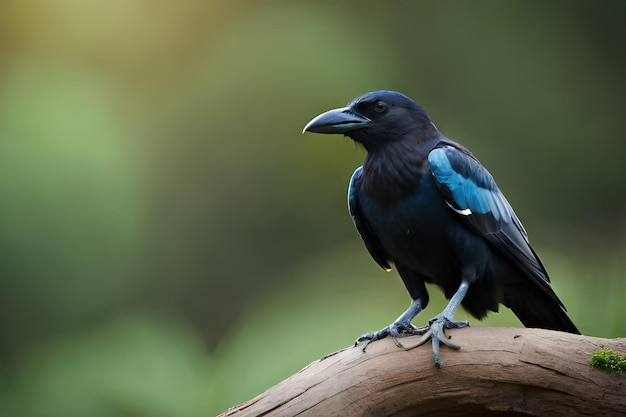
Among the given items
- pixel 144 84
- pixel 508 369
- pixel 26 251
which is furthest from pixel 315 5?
pixel 508 369

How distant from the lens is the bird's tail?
3131mm

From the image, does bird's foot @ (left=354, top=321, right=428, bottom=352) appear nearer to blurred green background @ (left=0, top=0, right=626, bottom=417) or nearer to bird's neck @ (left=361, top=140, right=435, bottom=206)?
bird's neck @ (left=361, top=140, right=435, bottom=206)

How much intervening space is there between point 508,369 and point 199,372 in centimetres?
388

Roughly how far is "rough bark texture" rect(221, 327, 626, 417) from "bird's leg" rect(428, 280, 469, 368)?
0.11ft

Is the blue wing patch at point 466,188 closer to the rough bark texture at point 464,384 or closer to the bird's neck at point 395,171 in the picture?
the bird's neck at point 395,171

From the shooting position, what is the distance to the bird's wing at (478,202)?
2.94 metres

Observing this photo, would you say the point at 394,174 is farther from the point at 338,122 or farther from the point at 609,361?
the point at 609,361

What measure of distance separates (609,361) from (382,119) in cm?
127

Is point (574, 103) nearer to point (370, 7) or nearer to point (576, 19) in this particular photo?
point (576, 19)

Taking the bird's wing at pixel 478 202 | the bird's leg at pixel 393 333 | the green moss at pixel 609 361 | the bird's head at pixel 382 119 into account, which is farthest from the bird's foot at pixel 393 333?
the bird's head at pixel 382 119

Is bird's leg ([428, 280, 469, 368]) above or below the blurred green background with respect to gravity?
below


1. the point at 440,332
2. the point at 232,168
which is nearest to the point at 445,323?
the point at 440,332

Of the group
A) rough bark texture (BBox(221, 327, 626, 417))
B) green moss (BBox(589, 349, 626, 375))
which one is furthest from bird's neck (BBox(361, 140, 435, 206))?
green moss (BBox(589, 349, 626, 375))

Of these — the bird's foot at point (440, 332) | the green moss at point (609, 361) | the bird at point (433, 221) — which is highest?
the bird at point (433, 221)
